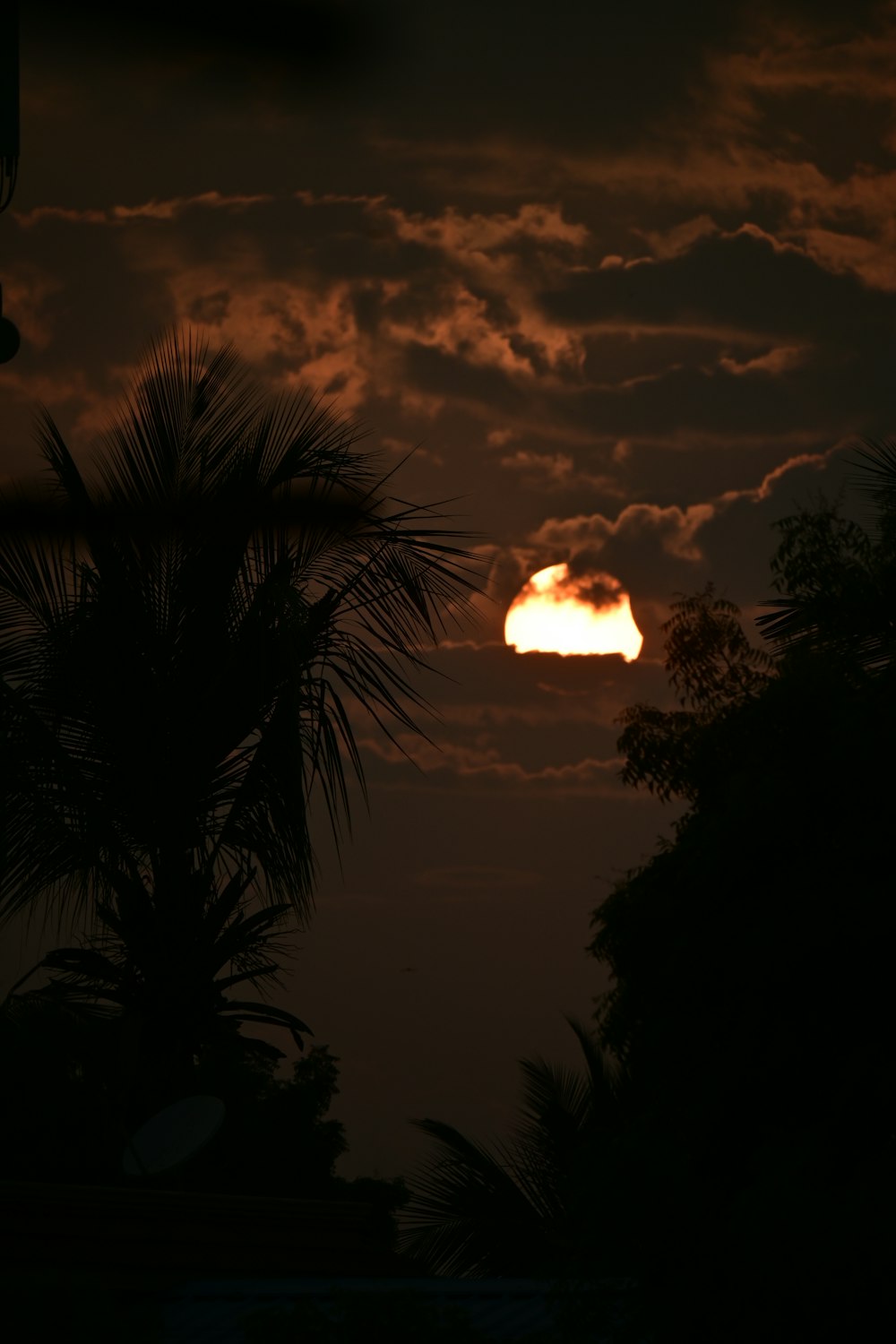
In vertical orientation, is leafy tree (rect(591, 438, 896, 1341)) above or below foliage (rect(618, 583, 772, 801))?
below

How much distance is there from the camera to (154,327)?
36.5 feet

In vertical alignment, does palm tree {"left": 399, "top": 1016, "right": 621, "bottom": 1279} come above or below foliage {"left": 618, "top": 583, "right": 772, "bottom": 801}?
below

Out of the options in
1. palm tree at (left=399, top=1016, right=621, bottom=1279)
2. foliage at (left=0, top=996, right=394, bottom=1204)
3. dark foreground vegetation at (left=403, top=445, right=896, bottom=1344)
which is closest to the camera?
dark foreground vegetation at (left=403, top=445, right=896, bottom=1344)

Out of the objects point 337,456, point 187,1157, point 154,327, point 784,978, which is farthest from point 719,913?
point 154,327

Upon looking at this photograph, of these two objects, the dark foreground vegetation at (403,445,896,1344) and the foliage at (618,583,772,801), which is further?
the foliage at (618,583,772,801)

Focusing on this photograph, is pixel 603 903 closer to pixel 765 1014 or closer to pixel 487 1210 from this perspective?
pixel 765 1014

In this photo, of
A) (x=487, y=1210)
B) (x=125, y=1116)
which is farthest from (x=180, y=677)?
(x=487, y=1210)

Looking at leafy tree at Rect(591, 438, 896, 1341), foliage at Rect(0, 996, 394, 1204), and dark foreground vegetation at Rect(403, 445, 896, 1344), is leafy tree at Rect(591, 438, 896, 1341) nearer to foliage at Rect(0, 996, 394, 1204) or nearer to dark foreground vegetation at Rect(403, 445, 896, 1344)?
dark foreground vegetation at Rect(403, 445, 896, 1344)

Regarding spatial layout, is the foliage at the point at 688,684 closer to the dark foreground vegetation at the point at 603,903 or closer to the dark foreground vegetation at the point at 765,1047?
the dark foreground vegetation at the point at 603,903

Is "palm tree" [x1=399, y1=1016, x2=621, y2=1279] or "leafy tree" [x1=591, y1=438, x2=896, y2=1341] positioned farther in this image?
"palm tree" [x1=399, y1=1016, x2=621, y2=1279]

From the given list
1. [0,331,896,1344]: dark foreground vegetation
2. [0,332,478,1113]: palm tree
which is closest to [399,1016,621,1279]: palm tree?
[0,331,896,1344]: dark foreground vegetation

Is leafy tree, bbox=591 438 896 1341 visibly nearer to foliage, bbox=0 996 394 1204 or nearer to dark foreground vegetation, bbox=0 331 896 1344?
dark foreground vegetation, bbox=0 331 896 1344

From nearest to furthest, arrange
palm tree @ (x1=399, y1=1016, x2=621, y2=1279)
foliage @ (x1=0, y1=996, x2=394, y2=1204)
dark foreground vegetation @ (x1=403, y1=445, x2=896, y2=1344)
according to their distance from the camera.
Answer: dark foreground vegetation @ (x1=403, y1=445, x2=896, y2=1344) → foliage @ (x1=0, y1=996, x2=394, y2=1204) → palm tree @ (x1=399, y1=1016, x2=621, y2=1279)

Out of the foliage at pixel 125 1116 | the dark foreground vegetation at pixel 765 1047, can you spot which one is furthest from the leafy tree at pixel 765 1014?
the foliage at pixel 125 1116
